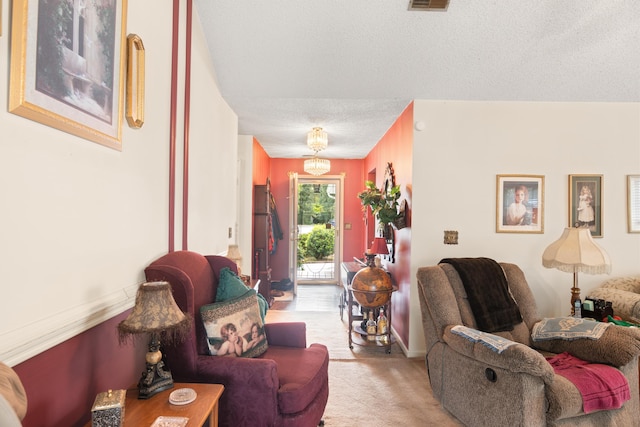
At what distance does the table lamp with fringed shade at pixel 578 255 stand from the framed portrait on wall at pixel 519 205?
23.0 inches

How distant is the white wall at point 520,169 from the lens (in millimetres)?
3477

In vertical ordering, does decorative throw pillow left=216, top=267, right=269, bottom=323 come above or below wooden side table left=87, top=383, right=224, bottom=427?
above

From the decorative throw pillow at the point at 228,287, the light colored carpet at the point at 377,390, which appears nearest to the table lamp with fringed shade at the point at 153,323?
the decorative throw pillow at the point at 228,287

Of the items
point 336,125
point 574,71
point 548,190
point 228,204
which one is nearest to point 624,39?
point 574,71

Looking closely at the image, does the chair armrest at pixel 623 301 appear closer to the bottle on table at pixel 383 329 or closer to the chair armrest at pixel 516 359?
the chair armrest at pixel 516 359

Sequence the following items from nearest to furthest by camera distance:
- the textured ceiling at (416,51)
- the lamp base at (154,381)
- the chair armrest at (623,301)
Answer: the lamp base at (154,381)
the textured ceiling at (416,51)
the chair armrest at (623,301)

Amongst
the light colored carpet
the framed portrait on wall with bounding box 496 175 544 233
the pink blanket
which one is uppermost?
the framed portrait on wall with bounding box 496 175 544 233

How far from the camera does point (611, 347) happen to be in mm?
2143

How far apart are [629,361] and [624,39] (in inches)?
95.2

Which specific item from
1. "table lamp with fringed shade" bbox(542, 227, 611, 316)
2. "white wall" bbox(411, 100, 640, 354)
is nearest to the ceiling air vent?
"white wall" bbox(411, 100, 640, 354)

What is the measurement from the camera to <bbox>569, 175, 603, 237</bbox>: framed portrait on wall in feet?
11.4

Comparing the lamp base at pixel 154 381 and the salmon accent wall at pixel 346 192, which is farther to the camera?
the salmon accent wall at pixel 346 192

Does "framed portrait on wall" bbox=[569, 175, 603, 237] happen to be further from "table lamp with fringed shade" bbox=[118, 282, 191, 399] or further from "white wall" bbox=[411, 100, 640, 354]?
"table lamp with fringed shade" bbox=[118, 282, 191, 399]

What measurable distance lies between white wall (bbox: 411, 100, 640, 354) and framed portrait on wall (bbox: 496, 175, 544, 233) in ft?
0.19
